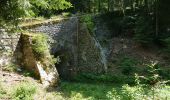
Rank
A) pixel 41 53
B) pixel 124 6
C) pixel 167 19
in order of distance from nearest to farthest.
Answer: pixel 41 53
pixel 167 19
pixel 124 6

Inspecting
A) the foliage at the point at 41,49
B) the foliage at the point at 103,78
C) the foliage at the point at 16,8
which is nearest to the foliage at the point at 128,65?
the foliage at the point at 103,78

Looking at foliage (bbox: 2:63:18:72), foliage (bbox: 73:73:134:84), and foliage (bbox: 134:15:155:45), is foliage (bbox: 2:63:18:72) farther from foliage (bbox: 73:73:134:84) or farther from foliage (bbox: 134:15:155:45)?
foliage (bbox: 134:15:155:45)

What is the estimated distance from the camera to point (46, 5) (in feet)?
32.9

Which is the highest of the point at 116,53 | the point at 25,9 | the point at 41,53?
the point at 25,9

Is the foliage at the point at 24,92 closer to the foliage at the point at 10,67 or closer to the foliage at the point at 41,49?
the foliage at the point at 10,67

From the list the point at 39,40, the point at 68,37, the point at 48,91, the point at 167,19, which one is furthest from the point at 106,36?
the point at 48,91

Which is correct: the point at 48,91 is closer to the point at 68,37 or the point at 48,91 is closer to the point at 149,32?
the point at 68,37

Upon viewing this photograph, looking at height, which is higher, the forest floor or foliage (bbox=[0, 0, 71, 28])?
foliage (bbox=[0, 0, 71, 28])

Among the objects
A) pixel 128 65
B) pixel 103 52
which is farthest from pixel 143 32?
pixel 128 65

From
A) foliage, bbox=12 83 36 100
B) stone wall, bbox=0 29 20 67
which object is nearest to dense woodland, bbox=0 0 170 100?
foliage, bbox=12 83 36 100

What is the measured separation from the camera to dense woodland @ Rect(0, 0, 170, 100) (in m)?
9.95

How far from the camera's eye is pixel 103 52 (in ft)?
76.6

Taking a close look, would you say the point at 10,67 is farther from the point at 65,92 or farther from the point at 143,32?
the point at 143,32

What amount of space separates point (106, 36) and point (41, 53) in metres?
9.75
